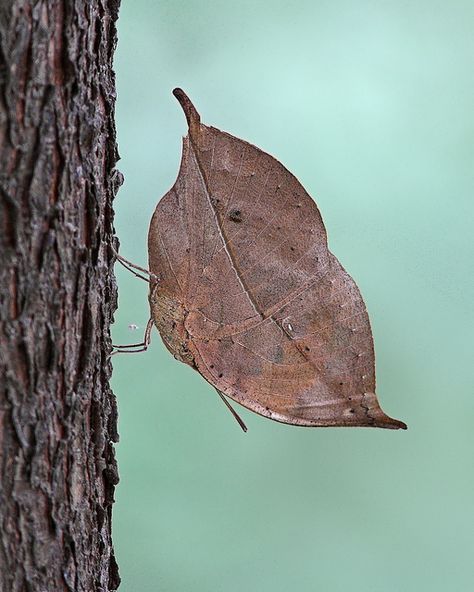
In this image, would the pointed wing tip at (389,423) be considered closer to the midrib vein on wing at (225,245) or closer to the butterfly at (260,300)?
the butterfly at (260,300)

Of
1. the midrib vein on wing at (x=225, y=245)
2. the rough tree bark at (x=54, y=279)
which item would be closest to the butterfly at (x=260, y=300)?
the midrib vein on wing at (x=225, y=245)

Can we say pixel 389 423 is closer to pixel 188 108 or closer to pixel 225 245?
pixel 225 245

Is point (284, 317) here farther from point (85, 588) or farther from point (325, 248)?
point (85, 588)

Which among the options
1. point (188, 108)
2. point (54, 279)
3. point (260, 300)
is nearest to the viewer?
point (54, 279)

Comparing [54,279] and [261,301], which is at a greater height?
[261,301]

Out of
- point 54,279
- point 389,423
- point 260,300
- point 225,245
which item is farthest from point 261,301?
point 54,279
